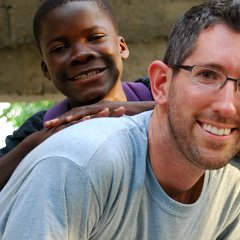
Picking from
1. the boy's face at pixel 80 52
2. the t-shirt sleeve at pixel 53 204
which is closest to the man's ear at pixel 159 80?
the t-shirt sleeve at pixel 53 204

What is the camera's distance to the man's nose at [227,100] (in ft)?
6.77

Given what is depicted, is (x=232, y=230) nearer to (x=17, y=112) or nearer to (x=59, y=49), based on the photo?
(x=59, y=49)

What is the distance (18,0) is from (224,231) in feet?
6.62

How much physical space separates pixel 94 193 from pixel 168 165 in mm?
270

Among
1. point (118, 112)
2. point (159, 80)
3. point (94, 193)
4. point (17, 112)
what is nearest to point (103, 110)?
point (118, 112)

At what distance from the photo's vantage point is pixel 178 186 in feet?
7.43

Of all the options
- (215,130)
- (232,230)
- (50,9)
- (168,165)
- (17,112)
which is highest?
(50,9)

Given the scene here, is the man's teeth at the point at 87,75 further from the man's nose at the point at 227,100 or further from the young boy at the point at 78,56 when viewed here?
the man's nose at the point at 227,100

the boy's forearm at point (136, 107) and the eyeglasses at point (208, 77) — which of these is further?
the boy's forearm at point (136, 107)

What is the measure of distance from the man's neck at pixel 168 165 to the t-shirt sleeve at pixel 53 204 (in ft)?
0.83

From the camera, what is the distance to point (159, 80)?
2.28m

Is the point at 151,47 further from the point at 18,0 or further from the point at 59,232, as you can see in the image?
the point at 59,232

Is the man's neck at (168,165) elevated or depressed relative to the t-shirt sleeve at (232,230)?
elevated

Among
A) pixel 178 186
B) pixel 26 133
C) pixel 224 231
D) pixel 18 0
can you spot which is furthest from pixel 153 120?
pixel 18 0
